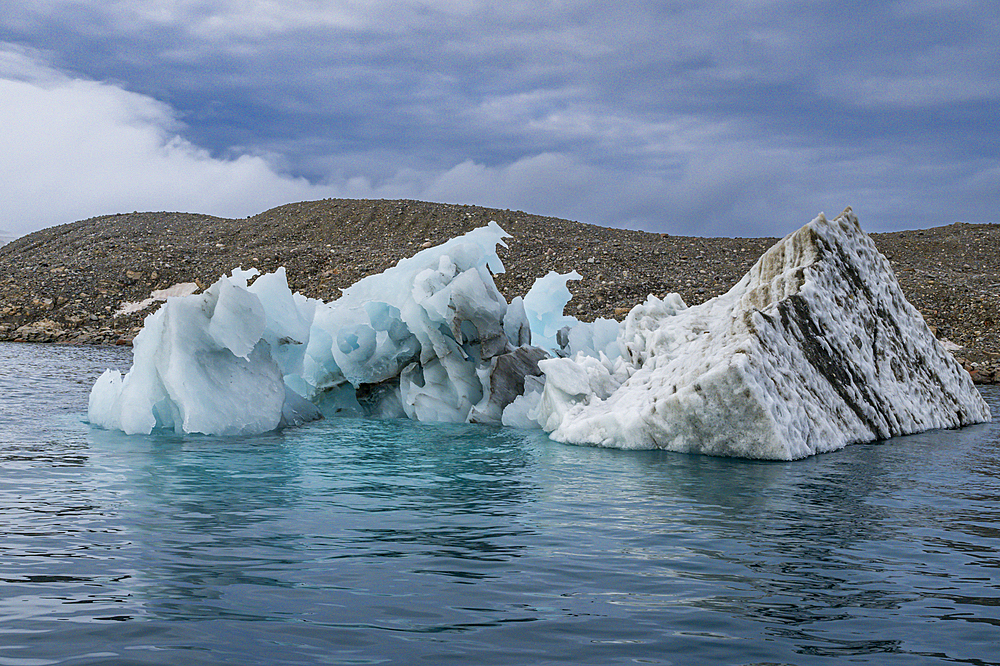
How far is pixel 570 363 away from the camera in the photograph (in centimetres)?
1273

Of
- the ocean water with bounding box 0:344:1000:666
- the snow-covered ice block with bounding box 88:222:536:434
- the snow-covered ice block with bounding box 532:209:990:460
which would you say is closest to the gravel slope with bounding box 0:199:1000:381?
the snow-covered ice block with bounding box 532:209:990:460

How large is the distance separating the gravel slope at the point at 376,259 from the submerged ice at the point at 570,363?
709 inches

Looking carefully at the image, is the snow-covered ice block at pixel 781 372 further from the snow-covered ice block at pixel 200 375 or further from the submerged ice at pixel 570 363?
the snow-covered ice block at pixel 200 375

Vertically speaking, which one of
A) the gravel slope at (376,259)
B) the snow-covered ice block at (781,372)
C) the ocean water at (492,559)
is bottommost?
the ocean water at (492,559)

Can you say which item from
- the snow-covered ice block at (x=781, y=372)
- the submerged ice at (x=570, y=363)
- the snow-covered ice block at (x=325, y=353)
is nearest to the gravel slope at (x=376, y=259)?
the snow-covered ice block at (x=781, y=372)

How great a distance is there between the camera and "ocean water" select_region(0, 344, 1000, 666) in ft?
13.7

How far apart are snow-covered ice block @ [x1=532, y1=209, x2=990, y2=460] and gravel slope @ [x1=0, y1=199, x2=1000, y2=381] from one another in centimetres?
1687

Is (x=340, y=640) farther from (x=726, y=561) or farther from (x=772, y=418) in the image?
(x=772, y=418)

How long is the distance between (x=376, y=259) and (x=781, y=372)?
35.6 meters

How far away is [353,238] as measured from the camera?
4972 centimetres

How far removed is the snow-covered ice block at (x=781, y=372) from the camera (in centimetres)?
1044

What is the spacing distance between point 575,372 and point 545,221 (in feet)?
125

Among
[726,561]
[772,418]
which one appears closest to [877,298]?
[772,418]

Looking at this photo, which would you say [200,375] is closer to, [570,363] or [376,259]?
[570,363]
